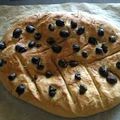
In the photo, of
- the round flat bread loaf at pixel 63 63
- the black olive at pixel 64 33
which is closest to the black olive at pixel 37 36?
the round flat bread loaf at pixel 63 63

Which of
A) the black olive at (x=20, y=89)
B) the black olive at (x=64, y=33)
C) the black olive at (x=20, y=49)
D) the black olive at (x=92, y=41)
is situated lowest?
the black olive at (x=20, y=89)

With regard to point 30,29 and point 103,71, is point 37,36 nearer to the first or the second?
point 30,29

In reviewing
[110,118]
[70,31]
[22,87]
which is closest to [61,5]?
[70,31]

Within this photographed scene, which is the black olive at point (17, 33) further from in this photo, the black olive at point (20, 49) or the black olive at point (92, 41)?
the black olive at point (92, 41)

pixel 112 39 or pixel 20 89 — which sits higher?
pixel 112 39

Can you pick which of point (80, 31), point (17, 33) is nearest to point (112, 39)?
point (80, 31)

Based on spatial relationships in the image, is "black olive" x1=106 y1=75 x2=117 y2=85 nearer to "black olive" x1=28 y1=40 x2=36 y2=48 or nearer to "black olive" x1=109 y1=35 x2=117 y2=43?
"black olive" x1=109 y1=35 x2=117 y2=43

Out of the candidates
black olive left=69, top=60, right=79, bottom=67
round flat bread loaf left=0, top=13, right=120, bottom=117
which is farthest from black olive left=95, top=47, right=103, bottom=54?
black olive left=69, top=60, right=79, bottom=67

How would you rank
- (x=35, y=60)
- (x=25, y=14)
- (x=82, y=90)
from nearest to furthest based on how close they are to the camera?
(x=82, y=90) < (x=35, y=60) < (x=25, y=14)
